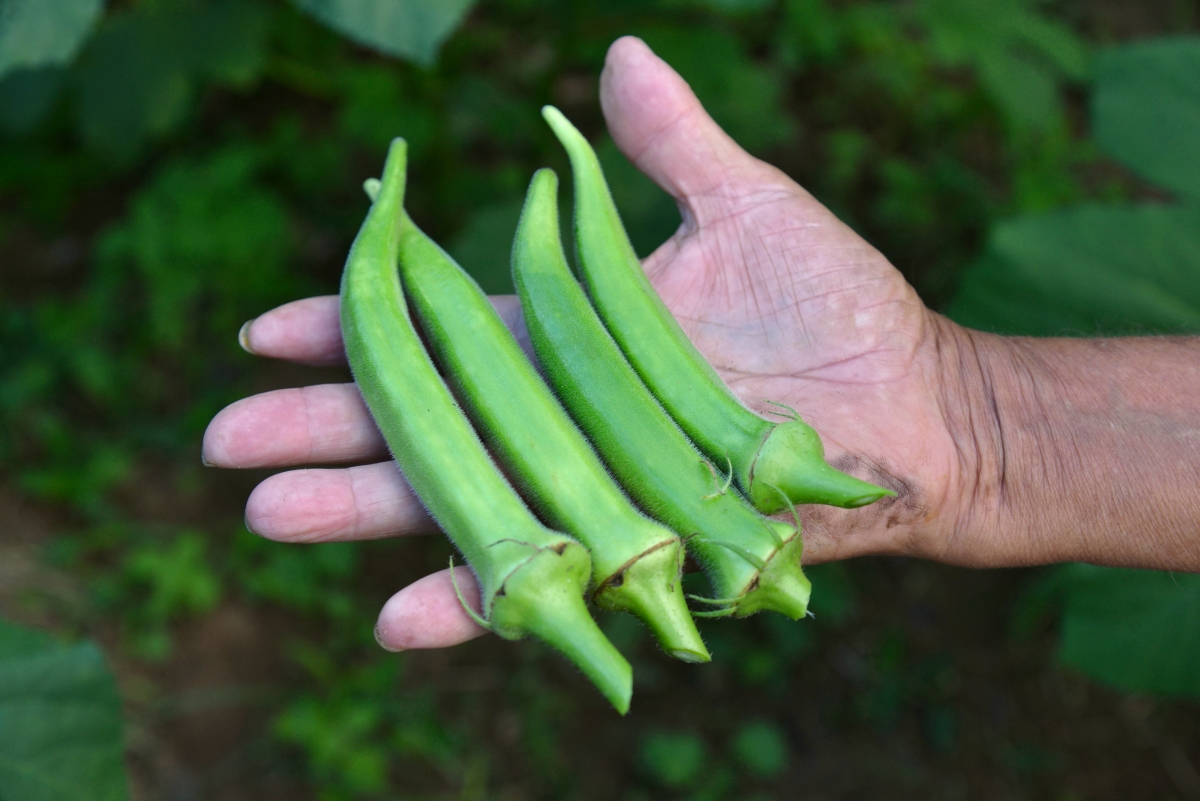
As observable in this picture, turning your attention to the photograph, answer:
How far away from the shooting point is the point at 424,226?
4.68 metres

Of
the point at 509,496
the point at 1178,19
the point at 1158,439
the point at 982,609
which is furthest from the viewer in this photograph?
the point at 1178,19

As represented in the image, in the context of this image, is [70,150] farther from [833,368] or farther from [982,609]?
[982,609]

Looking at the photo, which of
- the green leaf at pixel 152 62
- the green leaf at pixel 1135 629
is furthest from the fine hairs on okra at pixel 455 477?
the green leaf at pixel 1135 629

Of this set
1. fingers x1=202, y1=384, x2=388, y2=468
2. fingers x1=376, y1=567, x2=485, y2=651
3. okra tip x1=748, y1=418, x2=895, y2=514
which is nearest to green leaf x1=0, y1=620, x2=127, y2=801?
fingers x1=202, y1=384, x2=388, y2=468

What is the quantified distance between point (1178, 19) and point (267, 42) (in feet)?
17.3

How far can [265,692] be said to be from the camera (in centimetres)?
398

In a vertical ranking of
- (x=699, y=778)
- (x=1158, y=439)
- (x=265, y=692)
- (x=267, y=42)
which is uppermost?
(x=267, y=42)

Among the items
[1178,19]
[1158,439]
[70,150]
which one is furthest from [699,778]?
[1178,19]

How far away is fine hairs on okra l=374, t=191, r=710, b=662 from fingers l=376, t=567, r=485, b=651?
1.04 ft

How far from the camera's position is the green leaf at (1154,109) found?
3.40m

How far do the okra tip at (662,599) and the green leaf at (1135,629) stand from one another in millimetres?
1912

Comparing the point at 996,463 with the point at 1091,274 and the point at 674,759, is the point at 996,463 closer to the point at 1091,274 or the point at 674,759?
the point at 1091,274

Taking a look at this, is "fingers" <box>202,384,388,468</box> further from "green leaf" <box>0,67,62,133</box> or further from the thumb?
"green leaf" <box>0,67,62,133</box>

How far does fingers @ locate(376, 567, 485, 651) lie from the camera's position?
2.27 metres
